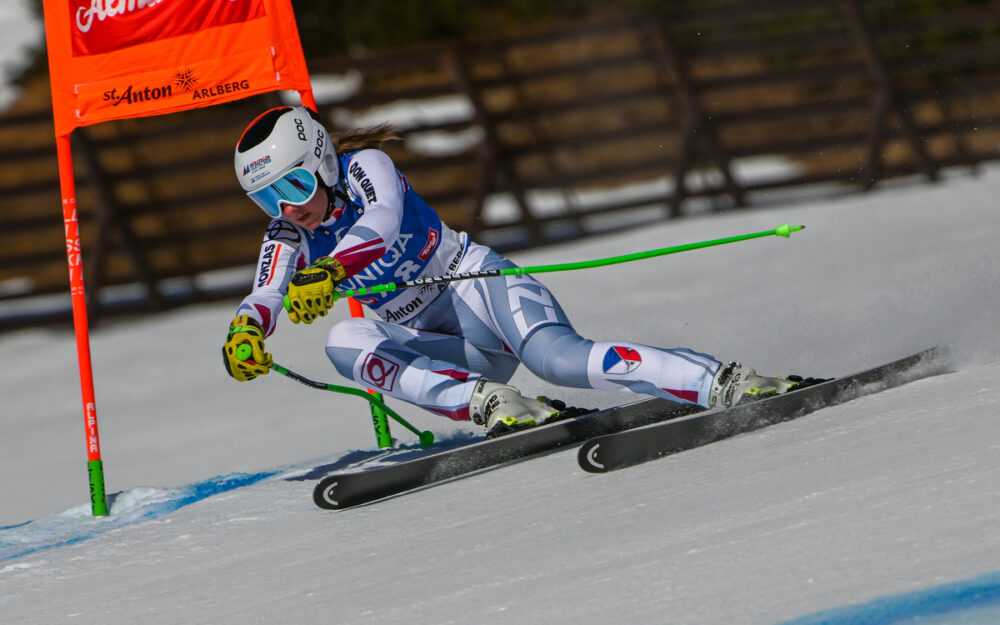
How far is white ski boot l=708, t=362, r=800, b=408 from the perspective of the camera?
381cm

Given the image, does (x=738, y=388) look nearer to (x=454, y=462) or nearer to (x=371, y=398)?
(x=454, y=462)

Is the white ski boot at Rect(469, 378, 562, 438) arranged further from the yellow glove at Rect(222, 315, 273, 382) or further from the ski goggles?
the ski goggles

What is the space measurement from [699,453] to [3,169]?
932cm

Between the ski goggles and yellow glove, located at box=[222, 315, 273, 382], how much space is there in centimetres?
47

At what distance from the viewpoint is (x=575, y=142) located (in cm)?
1134

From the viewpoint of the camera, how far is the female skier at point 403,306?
3.94 metres

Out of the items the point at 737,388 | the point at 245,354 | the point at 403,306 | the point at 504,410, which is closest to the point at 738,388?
the point at 737,388

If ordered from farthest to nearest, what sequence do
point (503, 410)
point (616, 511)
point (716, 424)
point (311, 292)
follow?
point (503, 410) → point (311, 292) → point (716, 424) → point (616, 511)

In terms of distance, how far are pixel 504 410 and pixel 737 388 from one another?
2.66 ft

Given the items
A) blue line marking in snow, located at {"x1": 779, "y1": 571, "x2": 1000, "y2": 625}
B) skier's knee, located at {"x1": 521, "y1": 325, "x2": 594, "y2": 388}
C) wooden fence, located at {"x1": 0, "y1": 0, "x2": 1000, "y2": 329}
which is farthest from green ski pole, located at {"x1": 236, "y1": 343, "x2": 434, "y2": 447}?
wooden fence, located at {"x1": 0, "y1": 0, "x2": 1000, "y2": 329}

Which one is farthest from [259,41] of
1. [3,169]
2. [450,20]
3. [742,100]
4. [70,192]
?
[450,20]

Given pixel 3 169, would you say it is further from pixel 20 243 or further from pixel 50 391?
pixel 50 391

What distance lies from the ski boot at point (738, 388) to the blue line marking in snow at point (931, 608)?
1625 mm

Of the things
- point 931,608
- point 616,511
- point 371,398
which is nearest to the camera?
point 931,608
